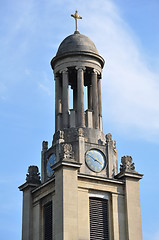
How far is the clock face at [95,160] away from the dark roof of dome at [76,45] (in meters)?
8.35

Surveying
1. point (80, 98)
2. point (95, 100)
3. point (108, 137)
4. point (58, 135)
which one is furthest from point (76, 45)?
point (108, 137)

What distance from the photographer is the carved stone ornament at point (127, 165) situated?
152 feet

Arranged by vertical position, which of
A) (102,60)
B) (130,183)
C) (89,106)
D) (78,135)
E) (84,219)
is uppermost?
(102,60)

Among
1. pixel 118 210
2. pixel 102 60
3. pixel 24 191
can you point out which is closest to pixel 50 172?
pixel 24 191

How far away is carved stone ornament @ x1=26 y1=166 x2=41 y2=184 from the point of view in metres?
48.2

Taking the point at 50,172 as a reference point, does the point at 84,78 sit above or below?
above

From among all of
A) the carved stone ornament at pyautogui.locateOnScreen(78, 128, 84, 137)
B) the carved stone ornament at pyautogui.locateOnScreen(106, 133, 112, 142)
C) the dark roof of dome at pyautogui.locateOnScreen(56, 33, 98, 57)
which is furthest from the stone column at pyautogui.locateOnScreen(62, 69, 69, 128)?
the carved stone ornament at pyautogui.locateOnScreen(106, 133, 112, 142)

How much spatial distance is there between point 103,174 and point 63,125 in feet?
16.8

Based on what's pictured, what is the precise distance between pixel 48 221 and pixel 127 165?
679 cm

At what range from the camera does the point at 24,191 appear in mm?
48312

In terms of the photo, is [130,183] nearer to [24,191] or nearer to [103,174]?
[103,174]

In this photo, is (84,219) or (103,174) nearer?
(84,219)

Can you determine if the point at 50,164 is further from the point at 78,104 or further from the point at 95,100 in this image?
the point at 95,100

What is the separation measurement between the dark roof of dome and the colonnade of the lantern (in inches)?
60.6
